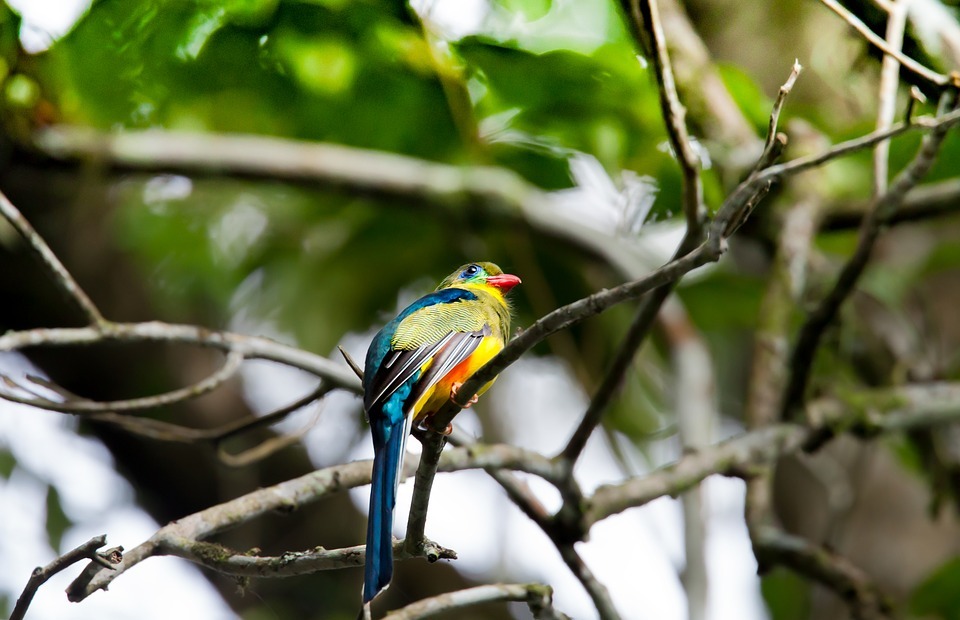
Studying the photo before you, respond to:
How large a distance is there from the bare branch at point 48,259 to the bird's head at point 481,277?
99 centimetres

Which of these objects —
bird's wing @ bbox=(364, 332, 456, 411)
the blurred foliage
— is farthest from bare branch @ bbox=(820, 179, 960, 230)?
the blurred foliage

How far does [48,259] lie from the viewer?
2.46m

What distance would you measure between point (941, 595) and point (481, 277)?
2403 mm

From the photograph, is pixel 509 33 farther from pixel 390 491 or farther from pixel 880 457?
pixel 880 457

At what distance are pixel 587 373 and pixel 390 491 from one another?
280cm

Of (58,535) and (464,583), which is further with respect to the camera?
(464,583)

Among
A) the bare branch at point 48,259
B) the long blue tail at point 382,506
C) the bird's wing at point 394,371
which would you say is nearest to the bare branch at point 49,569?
the long blue tail at point 382,506

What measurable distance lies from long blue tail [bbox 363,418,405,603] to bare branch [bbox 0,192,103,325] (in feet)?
2.94

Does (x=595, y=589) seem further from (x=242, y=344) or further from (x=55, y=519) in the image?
(x=55, y=519)

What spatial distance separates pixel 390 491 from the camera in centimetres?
202

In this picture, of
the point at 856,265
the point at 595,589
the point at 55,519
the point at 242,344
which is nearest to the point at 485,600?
the point at 595,589

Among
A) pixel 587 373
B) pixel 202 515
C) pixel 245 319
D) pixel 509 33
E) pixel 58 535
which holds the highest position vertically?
pixel 245 319

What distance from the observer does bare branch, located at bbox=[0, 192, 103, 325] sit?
93.0 inches

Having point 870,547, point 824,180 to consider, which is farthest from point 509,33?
point 870,547
